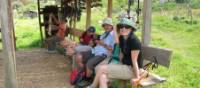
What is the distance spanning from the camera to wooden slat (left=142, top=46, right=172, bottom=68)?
5465 millimetres

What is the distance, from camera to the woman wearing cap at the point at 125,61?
532cm

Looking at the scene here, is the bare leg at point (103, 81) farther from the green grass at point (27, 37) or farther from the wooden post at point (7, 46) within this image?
the green grass at point (27, 37)

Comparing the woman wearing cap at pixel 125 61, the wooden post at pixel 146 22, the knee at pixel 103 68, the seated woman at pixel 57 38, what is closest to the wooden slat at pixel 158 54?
the wooden post at pixel 146 22

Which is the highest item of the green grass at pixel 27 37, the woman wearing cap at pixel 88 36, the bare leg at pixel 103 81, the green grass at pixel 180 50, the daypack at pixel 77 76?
the woman wearing cap at pixel 88 36

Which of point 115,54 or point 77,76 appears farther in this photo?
point 77,76

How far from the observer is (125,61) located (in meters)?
5.59

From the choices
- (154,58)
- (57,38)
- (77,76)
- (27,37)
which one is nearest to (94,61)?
(77,76)

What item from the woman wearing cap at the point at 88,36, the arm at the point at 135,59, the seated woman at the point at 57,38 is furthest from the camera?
the seated woman at the point at 57,38

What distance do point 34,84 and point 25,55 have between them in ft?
10.2

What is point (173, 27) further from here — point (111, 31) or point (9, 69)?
point (9, 69)

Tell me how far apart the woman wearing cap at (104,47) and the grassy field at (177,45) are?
4.22 feet

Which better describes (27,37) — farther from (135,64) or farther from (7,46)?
(135,64)

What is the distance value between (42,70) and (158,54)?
9.42 ft

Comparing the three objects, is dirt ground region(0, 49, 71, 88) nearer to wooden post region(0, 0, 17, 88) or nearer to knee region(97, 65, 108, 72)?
wooden post region(0, 0, 17, 88)
